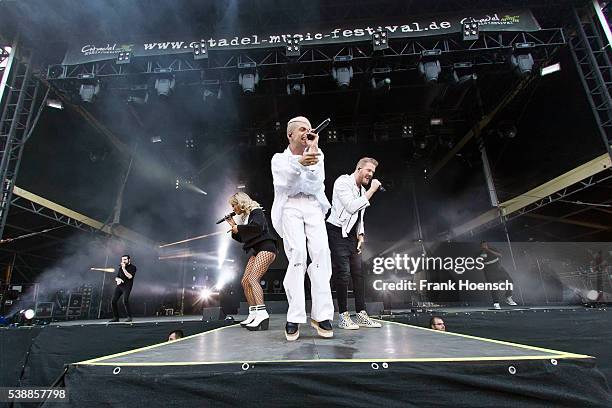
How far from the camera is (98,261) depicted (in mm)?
12836

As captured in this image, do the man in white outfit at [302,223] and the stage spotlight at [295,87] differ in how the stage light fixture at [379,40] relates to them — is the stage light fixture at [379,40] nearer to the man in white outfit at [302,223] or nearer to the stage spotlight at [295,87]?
the stage spotlight at [295,87]

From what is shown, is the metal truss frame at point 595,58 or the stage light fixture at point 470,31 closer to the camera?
the metal truss frame at point 595,58

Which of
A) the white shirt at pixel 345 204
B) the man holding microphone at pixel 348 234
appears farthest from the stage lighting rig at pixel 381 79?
the white shirt at pixel 345 204

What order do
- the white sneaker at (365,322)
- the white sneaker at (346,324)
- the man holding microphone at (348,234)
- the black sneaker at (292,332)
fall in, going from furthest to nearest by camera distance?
the man holding microphone at (348,234) → the white sneaker at (365,322) → the white sneaker at (346,324) → the black sneaker at (292,332)

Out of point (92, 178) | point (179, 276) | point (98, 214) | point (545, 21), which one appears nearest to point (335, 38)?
point (545, 21)

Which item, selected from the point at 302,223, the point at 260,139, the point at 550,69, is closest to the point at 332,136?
the point at 260,139

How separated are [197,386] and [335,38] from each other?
7.45 meters

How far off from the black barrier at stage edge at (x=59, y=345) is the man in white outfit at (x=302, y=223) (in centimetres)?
400

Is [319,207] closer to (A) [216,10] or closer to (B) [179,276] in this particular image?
(A) [216,10]

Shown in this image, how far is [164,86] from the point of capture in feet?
24.8

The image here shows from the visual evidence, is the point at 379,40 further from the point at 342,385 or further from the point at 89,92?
the point at 342,385

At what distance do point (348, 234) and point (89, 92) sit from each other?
7347 millimetres

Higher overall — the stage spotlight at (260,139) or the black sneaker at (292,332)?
the stage spotlight at (260,139)

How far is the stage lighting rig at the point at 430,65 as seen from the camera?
23.4 feet
